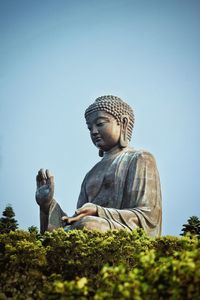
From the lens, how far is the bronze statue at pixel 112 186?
1108cm

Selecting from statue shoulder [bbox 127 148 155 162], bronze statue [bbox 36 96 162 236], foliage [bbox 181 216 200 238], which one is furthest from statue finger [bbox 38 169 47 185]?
foliage [bbox 181 216 200 238]

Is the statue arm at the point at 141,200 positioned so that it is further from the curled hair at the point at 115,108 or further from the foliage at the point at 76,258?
the foliage at the point at 76,258

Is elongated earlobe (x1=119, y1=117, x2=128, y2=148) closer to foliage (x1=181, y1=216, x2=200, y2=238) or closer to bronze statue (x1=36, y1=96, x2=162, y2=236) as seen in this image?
bronze statue (x1=36, y1=96, x2=162, y2=236)

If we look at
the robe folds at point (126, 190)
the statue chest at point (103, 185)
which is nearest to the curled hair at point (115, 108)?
the robe folds at point (126, 190)

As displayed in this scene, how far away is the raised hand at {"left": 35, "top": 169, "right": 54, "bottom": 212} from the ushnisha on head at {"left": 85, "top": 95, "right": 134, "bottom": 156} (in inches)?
88.8

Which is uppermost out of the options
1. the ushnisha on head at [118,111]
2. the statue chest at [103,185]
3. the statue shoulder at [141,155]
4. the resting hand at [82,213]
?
the ushnisha on head at [118,111]

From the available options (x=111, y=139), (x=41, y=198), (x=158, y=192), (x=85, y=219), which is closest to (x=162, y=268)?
(x=85, y=219)

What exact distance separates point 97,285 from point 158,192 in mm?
5064

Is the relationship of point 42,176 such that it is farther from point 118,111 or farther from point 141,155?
point 118,111

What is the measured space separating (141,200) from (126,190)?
0.41 metres

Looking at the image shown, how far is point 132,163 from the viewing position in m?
12.5

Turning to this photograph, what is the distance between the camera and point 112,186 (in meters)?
12.4

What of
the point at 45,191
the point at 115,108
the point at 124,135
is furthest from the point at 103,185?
the point at 115,108

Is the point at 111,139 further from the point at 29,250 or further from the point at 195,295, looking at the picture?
the point at 195,295
